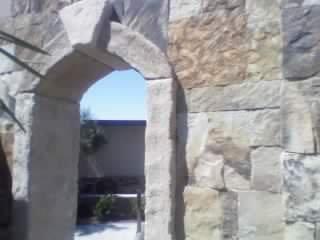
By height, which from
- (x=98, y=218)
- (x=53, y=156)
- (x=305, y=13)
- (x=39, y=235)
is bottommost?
(x=98, y=218)

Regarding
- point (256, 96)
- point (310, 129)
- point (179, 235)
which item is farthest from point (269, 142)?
point (179, 235)

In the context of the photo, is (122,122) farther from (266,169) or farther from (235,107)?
(266,169)

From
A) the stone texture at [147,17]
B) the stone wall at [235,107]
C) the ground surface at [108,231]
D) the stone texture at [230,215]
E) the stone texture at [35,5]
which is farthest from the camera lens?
the ground surface at [108,231]

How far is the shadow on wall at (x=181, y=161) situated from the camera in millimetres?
Result: 2254

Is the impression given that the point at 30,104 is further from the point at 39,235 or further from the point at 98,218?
the point at 98,218

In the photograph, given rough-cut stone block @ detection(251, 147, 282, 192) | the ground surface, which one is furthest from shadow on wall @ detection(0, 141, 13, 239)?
the ground surface

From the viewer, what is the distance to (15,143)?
2.86 meters

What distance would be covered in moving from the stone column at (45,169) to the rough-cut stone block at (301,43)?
1732mm

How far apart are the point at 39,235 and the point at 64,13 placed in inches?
57.7

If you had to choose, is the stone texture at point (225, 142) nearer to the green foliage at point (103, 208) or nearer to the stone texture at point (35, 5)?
the stone texture at point (35, 5)

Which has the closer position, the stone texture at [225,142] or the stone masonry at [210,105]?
the stone masonry at [210,105]

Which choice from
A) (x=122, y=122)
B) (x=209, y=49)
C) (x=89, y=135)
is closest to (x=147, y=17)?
(x=209, y=49)

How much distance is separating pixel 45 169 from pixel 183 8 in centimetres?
146

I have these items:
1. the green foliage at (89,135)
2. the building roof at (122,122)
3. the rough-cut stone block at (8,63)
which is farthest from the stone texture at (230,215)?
the building roof at (122,122)
